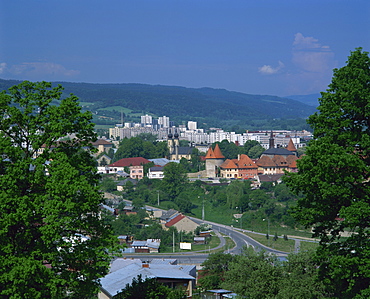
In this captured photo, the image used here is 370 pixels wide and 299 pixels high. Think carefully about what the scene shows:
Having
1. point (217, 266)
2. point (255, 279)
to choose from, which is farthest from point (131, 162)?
point (255, 279)

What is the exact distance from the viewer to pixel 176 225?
51.6 metres

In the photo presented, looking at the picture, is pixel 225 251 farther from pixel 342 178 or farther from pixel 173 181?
pixel 342 178

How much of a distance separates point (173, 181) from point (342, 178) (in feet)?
186

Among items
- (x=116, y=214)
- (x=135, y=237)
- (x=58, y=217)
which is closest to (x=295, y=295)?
(x=58, y=217)

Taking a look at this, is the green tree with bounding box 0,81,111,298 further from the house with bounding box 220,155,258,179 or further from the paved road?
the house with bounding box 220,155,258,179

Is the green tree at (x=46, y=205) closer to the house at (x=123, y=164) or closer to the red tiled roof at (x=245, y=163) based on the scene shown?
the red tiled roof at (x=245, y=163)

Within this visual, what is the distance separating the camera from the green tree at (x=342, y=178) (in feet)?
39.9

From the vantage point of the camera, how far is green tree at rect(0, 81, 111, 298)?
11602mm

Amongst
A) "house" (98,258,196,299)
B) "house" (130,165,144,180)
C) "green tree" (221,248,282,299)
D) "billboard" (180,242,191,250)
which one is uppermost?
"green tree" (221,248,282,299)

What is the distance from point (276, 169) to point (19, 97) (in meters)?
74.0

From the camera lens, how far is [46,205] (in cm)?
1173

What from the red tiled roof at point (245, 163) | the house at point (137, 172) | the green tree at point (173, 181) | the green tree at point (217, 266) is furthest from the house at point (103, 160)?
the green tree at point (217, 266)

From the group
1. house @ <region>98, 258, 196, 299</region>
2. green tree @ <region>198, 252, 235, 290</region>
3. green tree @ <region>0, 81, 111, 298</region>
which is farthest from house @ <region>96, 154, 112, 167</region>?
green tree @ <region>0, 81, 111, 298</region>

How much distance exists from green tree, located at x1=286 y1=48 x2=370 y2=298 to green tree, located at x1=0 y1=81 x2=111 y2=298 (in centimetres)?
387
